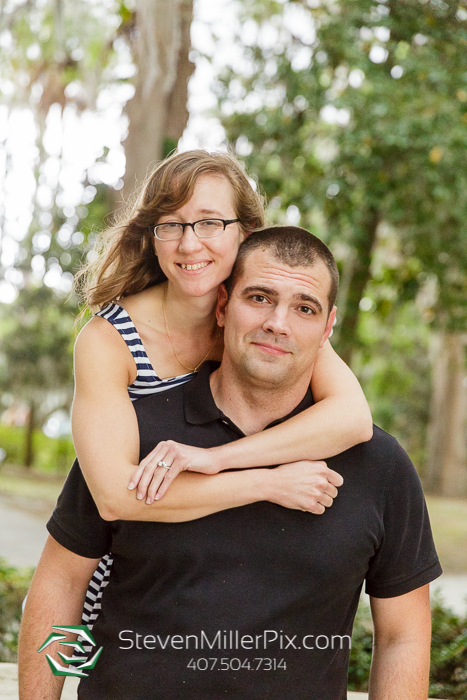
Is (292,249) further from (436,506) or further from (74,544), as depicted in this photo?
(436,506)

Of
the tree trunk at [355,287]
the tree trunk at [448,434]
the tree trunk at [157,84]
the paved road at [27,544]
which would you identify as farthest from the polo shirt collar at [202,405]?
the tree trunk at [448,434]

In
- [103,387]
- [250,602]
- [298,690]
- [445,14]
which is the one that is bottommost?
[298,690]

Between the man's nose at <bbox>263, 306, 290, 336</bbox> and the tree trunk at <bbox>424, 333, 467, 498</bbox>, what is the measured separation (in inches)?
508

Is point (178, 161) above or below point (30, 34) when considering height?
below

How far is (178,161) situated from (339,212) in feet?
16.5

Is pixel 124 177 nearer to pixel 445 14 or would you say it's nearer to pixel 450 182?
pixel 445 14

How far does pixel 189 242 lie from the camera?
94.0 inches

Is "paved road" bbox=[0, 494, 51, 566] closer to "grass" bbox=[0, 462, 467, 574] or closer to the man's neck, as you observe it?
"grass" bbox=[0, 462, 467, 574]

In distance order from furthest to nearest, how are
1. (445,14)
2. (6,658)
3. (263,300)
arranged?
1. (445,14)
2. (6,658)
3. (263,300)

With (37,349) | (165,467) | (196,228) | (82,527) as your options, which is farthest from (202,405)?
(37,349)

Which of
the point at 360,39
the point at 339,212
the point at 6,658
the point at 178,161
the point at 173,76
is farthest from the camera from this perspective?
the point at 339,212

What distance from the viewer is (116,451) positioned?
2018 mm

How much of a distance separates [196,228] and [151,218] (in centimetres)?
19

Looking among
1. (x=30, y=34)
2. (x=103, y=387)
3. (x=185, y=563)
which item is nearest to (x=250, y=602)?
(x=185, y=563)
